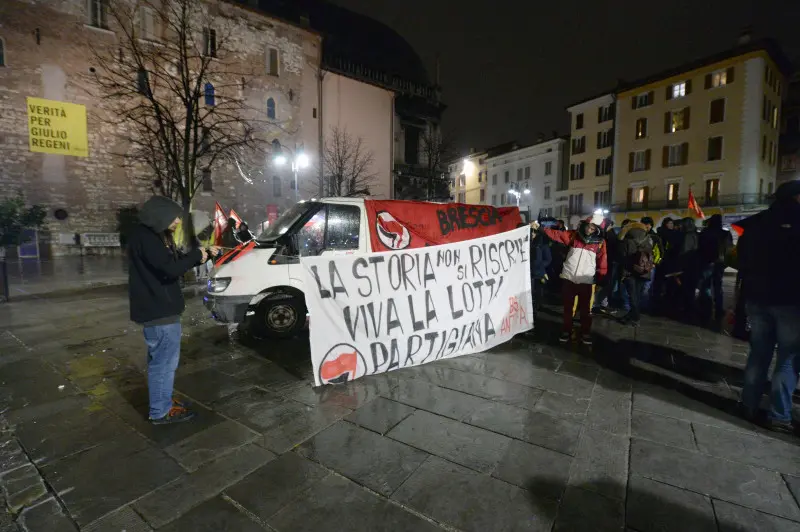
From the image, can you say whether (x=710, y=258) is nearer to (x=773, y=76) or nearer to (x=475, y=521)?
(x=475, y=521)

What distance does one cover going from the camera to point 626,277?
7.20 meters

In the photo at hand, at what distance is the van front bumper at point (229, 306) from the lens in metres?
5.80

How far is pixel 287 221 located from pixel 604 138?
4470cm

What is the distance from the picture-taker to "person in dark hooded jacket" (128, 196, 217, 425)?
3322mm

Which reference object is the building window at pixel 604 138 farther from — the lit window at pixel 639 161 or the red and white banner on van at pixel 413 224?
the red and white banner on van at pixel 413 224

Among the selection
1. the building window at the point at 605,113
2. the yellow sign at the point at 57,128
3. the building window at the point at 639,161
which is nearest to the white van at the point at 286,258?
the yellow sign at the point at 57,128

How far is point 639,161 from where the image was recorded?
39562 millimetres

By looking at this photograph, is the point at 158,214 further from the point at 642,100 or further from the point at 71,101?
the point at 642,100

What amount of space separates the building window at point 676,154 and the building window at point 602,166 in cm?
545

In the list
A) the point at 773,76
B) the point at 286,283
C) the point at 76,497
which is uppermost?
the point at 773,76

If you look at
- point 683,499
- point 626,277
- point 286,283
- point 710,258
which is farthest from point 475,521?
point 710,258

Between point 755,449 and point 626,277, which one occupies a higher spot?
point 626,277

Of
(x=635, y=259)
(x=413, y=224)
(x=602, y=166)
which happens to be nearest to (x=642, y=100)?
(x=602, y=166)

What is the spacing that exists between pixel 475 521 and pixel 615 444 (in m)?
1.54
